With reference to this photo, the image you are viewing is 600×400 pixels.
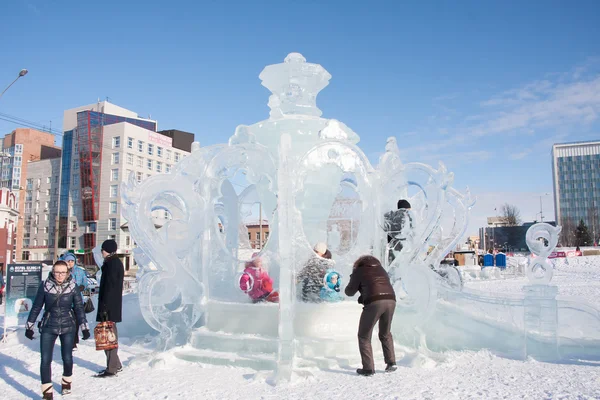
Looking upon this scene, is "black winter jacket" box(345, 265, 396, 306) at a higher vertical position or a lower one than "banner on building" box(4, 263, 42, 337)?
higher

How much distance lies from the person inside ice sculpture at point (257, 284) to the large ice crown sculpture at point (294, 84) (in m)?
3.01

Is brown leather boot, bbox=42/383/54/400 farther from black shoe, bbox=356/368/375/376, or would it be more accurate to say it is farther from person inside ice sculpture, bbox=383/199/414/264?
person inside ice sculpture, bbox=383/199/414/264

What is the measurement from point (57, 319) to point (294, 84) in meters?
5.52

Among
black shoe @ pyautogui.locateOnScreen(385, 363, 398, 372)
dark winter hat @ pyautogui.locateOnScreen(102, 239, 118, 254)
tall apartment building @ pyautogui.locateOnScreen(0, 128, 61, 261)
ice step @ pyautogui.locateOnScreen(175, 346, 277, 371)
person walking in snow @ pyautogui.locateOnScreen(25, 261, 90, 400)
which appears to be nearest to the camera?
person walking in snow @ pyautogui.locateOnScreen(25, 261, 90, 400)

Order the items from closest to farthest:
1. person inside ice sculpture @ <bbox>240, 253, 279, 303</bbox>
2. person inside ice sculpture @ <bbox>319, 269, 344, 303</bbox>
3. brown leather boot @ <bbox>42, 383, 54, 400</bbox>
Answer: brown leather boot @ <bbox>42, 383, 54, 400</bbox> → person inside ice sculpture @ <bbox>319, 269, 344, 303</bbox> → person inside ice sculpture @ <bbox>240, 253, 279, 303</bbox>

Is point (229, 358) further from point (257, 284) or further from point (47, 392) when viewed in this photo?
point (47, 392)

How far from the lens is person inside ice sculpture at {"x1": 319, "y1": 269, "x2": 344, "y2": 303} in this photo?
22.2 ft

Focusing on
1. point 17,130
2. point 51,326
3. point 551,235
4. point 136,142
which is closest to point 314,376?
point 51,326

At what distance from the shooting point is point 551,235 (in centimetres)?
679

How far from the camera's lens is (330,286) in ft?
22.3

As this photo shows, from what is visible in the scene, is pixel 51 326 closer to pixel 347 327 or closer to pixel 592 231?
pixel 347 327

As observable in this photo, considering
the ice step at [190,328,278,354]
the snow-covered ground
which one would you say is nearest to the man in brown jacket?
the snow-covered ground

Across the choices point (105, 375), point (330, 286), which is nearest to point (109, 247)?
point (105, 375)

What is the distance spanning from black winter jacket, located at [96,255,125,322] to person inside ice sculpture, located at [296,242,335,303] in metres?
2.39
